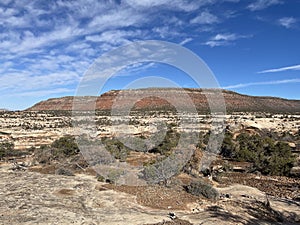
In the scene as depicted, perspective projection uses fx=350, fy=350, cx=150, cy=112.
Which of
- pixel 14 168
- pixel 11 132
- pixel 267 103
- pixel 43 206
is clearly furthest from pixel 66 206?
pixel 267 103

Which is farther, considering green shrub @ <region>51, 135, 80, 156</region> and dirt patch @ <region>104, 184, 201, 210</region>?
green shrub @ <region>51, 135, 80, 156</region>

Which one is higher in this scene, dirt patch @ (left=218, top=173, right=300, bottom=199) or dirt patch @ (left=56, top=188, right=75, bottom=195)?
dirt patch @ (left=56, top=188, right=75, bottom=195)

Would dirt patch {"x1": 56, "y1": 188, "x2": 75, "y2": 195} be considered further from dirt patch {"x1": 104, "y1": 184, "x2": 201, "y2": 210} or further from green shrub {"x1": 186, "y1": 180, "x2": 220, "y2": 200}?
green shrub {"x1": 186, "y1": 180, "x2": 220, "y2": 200}

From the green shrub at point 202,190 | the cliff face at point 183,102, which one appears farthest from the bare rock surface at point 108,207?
the cliff face at point 183,102

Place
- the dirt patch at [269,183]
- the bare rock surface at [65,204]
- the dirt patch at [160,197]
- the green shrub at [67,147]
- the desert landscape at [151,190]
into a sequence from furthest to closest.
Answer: the green shrub at [67,147]
the dirt patch at [269,183]
the dirt patch at [160,197]
the desert landscape at [151,190]
the bare rock surface at [65,204]

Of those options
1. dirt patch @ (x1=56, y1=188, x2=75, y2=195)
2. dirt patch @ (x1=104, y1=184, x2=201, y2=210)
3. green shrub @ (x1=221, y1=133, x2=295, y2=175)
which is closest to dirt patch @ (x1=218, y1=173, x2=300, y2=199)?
green shrub @ (x1=221, y1=133, x2=295, y2=175)

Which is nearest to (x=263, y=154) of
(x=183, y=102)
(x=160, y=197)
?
(x=160, y=197)

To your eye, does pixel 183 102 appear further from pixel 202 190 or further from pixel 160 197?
pixel 160 197

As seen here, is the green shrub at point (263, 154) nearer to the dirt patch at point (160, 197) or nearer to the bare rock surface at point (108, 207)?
the bare rock surface at point (108, 207)

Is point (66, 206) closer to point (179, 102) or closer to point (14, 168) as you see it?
point (14, 168)

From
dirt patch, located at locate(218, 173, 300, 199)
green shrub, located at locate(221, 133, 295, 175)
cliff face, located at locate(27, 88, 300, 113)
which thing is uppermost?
cliff face, located at locate(27, 88, 300, 113)
